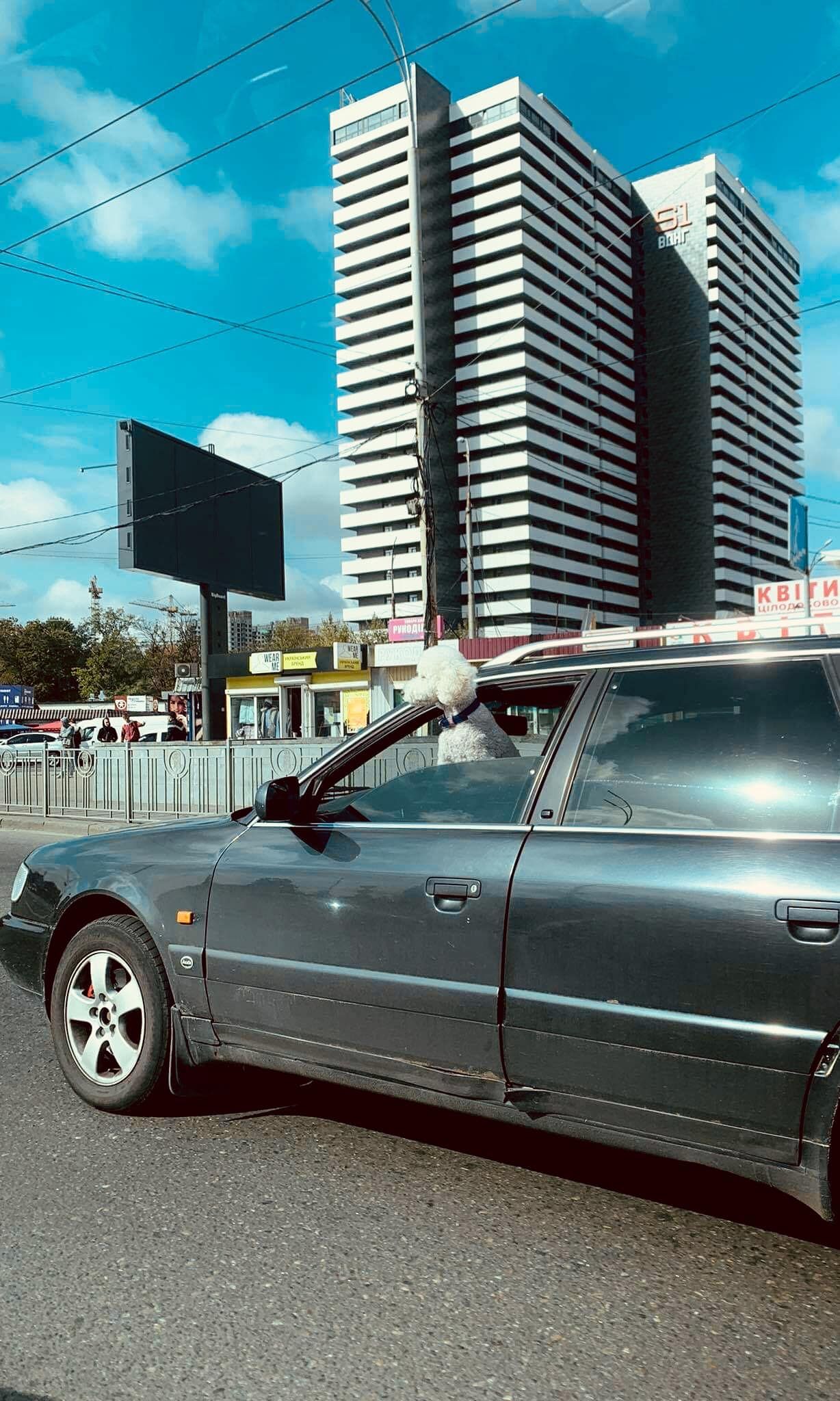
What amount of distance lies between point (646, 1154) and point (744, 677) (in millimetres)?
1275

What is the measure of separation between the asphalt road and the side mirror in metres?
1.08

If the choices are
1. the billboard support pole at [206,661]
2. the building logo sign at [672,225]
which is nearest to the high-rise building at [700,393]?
the building logo sign at [672,225]

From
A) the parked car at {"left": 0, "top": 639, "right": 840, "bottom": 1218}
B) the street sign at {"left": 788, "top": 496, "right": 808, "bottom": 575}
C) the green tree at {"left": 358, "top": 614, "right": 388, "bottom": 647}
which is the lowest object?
the parked car at {"left": 0, "top": 639, "right": 840, "bottom": 1218}

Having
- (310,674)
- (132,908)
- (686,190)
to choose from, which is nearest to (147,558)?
(310,674)

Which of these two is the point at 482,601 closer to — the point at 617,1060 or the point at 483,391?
the point at 483,391

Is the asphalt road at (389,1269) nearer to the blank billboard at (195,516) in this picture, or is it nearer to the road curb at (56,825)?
the road curb at (56,825)

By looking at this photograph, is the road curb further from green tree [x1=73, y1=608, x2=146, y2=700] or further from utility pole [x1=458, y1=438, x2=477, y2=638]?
green tree [x1=73, y1=608, x2=146, y2=700]

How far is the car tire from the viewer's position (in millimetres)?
3756

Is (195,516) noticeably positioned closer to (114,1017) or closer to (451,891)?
(114,1017)

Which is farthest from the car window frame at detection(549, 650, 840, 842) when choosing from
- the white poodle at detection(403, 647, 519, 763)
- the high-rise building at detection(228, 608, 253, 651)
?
the high-rise building at detection(228, 608, 253, 651)

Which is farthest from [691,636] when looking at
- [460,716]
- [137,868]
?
[137,868]

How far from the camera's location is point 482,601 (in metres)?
109

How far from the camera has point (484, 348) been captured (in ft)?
350

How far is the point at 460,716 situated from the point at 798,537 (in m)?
13.3
